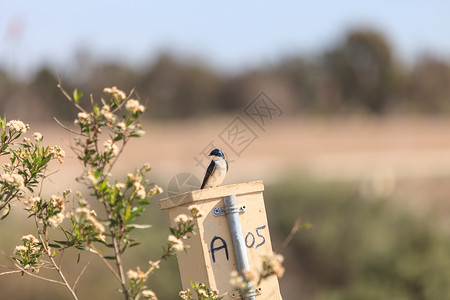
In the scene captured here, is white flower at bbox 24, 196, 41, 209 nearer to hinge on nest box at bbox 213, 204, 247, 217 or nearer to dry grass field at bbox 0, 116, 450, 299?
hinge on nest box at bbox 213, 204, 247, 217

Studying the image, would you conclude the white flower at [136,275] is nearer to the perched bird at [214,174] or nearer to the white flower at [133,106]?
the white flower at [133,106]

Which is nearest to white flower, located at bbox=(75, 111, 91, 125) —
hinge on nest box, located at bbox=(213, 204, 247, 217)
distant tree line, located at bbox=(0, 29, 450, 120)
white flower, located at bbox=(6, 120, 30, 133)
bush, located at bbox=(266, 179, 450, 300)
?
white flower, located at bbox=(6, 120, 30, 133)

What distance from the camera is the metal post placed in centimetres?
323

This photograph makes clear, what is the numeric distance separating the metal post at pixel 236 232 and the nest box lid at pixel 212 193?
1.6 inches

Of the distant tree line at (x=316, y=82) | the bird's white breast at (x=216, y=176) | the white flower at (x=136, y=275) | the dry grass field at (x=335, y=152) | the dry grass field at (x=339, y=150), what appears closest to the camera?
the white flower at (x=136, y=275)

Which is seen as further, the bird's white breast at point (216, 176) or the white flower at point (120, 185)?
the bird's white breast at point (216, 176)

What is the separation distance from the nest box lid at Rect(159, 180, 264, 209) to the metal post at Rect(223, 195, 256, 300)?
0.13 feet

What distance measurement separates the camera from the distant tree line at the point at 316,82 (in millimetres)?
53562

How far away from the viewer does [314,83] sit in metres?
59.1

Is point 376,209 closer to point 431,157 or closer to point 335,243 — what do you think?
point 335,243

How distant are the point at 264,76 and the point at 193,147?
104ft

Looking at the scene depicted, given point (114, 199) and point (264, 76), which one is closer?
point (114, 199)

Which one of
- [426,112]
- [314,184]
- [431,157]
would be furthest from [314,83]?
[314,184]

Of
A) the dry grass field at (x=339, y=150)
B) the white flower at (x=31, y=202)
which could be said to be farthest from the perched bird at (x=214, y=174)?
the dry grass field at (x=339, y=150)
